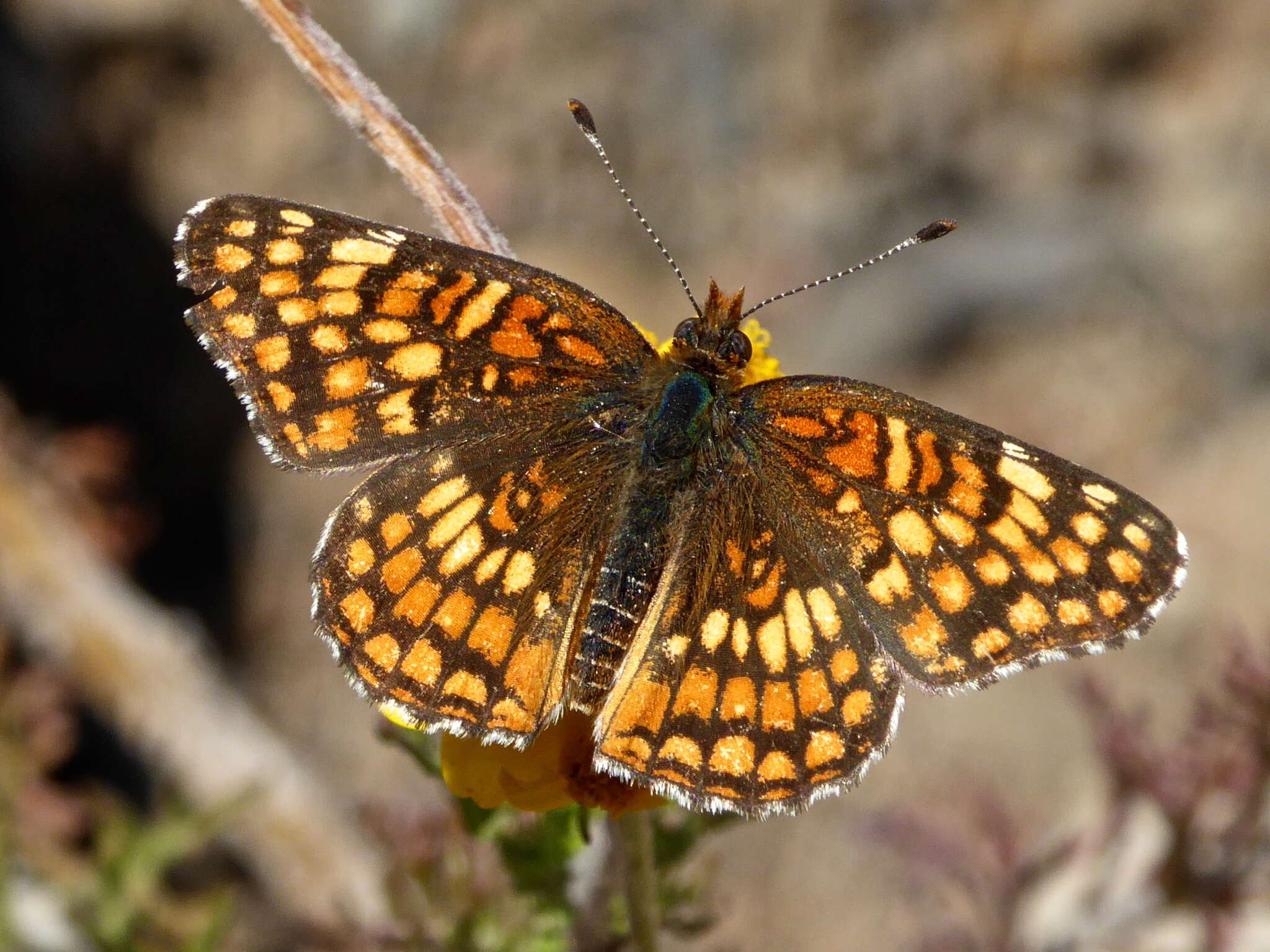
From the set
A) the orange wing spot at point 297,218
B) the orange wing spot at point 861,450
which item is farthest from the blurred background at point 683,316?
the orange wing spot at point 297,218

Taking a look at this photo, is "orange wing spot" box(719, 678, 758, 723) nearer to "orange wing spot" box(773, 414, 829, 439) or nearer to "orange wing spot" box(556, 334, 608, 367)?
"orange wing spot" box(773, 414, 829, 439)

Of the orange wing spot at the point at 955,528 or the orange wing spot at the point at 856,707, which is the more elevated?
the orange wing spot at the point at 955,528

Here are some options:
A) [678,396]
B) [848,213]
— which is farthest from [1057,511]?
[848,213]

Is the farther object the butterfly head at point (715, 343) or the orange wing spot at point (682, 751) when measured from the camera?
the butterfly head at point (715, 343)

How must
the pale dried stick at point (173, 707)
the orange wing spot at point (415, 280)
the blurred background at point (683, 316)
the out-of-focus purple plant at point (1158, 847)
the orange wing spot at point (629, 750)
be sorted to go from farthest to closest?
the blurred background at point (683, 316) < the pale dried stick at point (173, 707) < the out-of-focus purple plant at point (1158, 847) < the orange wing spot at point (415, 280) < the orange wing spot at point (629, 750)

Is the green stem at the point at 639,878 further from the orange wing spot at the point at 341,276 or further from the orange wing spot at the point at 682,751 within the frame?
the orange wing spot at the point at 341,276

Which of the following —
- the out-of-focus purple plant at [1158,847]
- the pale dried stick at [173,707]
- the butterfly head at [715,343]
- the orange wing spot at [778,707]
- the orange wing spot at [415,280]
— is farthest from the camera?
the pale dried stick at [173,707]

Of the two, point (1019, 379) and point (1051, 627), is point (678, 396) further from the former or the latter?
point (1019, 379)
